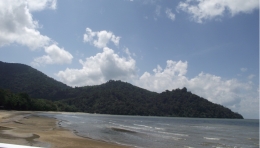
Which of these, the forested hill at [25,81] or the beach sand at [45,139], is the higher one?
the forested hill at [25,81]

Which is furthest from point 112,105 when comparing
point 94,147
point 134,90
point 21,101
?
point 94,147

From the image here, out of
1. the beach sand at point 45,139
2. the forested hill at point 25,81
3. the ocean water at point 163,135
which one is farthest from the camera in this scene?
the forested hill at point 25,81

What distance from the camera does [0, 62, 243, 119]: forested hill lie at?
143500 mm

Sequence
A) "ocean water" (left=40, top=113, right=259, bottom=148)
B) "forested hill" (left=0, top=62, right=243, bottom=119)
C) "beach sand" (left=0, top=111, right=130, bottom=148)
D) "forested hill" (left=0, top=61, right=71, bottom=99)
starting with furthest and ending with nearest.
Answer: "forested hill" (left=0, top=62, right=243, bottom=119)
"forested hill" (left=0, top=61, right=71, bottom=99)
"ocean water" (left=40, top=113, right=259, bottom=148)
"beach sand" (left=0, top=111, right=130, bottom=148)

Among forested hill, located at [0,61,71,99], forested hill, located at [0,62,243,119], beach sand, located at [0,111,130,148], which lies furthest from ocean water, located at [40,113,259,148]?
forested hill, located at [0,62,243,119]

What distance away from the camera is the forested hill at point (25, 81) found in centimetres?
13105

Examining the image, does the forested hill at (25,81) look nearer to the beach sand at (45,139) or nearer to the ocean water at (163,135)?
the ocean water at (163,135)

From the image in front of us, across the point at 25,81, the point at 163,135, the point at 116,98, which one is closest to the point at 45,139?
the point at 163,135

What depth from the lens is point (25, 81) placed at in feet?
462

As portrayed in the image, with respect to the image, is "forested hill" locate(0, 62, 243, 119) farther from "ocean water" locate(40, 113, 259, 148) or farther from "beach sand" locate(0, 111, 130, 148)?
"beach sand" locate(0, 111, 130, 148)

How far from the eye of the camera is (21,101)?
3056 inches

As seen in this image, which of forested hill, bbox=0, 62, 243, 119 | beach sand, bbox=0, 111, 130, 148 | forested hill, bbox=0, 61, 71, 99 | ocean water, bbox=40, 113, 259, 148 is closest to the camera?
beach sand, bbox=0, 111, 130, 148

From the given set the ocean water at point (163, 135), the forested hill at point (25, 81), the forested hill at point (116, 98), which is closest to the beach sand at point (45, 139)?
the ocean water at point (163, 135)

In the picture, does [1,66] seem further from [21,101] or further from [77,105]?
[21,101]
